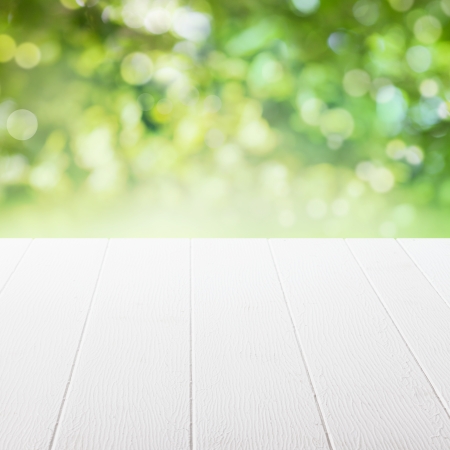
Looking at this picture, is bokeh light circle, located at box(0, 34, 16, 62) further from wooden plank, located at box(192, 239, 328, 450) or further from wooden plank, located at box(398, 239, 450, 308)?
wooden plank, located at box(398, 239, 450, 308)

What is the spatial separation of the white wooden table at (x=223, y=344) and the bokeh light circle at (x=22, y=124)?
1.00 ft

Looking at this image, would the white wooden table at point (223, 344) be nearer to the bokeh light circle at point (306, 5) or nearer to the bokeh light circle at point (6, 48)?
the bokeh light circle at point (6, 48)

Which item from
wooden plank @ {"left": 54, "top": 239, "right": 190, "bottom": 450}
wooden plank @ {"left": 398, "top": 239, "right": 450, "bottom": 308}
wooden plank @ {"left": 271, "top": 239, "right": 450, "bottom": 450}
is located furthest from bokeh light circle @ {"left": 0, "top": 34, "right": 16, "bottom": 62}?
wooden plank @ {"left": 398, "top": 239, "right": 450, "bottom": 308}

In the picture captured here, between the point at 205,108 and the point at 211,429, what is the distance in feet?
3.26

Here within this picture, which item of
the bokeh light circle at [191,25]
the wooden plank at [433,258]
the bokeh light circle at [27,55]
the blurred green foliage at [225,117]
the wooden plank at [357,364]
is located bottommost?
the wooden plank at [357,364]

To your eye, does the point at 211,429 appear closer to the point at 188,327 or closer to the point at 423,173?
the point at 188,327

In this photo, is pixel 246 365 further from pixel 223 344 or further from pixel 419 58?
pixel 419 58

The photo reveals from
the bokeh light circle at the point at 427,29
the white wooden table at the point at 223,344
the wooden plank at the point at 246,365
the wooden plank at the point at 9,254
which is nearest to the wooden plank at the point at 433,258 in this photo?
the white wooden table at the point at 223,344

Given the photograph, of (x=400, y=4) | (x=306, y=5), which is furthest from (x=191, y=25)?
(x=400, y=4)

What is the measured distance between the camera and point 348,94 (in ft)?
5.44

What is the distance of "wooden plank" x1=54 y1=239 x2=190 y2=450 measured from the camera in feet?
2.95

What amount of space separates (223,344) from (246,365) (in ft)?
0.28

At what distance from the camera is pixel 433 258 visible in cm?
158

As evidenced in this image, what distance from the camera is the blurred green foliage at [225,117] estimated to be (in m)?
1.58
